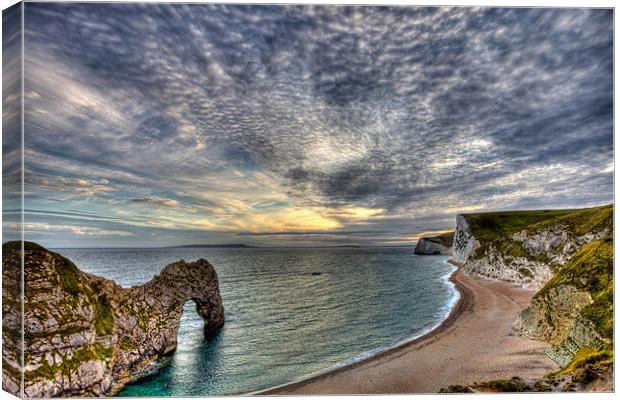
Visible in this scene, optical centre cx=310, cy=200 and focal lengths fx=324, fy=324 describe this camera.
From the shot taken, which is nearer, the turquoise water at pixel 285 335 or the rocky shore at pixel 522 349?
the rocky shore at pixel 522 349

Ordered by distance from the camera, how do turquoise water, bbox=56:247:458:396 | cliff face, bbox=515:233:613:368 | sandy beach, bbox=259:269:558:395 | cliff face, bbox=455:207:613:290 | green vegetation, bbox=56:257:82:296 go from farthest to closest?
cliff face, bbox=455:207:613:290 < turquoise water, bbox=56:247:458:396 < sandy beach, bbox=259:269:558:395 < green vegetation, bbox=56:257:82:296 < cliff face, bbox=515:233:613:368

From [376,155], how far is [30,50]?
1453 centimetres

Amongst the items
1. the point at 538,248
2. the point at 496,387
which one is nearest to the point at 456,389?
the point at 496,387

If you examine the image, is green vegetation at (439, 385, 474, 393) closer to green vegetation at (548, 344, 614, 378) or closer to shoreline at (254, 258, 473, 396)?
green vegetation at (548, 344, 614, 378)

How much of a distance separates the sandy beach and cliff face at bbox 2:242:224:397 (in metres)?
6.51

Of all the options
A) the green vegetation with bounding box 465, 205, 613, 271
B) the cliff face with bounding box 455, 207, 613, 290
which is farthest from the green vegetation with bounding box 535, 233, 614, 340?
the cliff face with bounding box 455, 207, 613, 290

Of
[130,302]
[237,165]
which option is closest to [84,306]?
[130,302]

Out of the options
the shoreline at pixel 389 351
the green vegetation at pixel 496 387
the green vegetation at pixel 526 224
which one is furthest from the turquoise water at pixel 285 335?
the green vegetation at pixel 526 224

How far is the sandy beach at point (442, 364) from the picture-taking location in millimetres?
13977

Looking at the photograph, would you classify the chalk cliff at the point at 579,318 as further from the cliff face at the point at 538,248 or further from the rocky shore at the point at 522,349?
the cliff face at the point at 538,248

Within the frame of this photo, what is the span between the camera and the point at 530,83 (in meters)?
13.5

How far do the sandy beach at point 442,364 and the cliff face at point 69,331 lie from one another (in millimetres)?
6511

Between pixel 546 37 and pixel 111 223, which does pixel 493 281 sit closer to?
pixel 546 37

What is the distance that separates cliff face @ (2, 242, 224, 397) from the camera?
34.7ft
